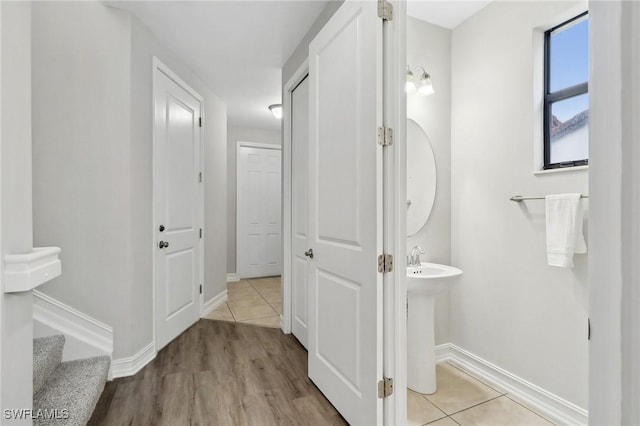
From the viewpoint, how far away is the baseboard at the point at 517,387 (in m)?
1.75

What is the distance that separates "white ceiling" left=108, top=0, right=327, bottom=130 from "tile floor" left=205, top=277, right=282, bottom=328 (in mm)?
2598

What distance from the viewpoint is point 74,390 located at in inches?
67.3

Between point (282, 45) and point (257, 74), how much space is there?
0.67 meters

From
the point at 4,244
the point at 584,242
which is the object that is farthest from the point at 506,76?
the point at 4,244

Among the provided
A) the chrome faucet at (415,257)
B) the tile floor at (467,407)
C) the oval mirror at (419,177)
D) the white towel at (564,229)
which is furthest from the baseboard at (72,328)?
the white towel at (564,229)

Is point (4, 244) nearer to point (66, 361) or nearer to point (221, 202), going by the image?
point (66, 361)

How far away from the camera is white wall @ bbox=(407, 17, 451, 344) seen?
2.42 metres

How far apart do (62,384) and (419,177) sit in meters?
2.61

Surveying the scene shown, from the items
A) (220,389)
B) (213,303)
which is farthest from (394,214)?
(213,303)

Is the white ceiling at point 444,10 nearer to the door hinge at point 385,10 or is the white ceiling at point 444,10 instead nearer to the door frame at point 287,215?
the door hinge at point 385,10

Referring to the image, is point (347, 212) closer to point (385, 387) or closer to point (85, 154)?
point (385, 387)

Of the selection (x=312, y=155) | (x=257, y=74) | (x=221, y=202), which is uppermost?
(x=257, y=74)

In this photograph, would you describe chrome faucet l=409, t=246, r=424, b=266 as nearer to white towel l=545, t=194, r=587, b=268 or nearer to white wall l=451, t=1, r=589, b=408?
white wall l=451, t=1, r=589, b=408

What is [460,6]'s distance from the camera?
2270 millimetres
